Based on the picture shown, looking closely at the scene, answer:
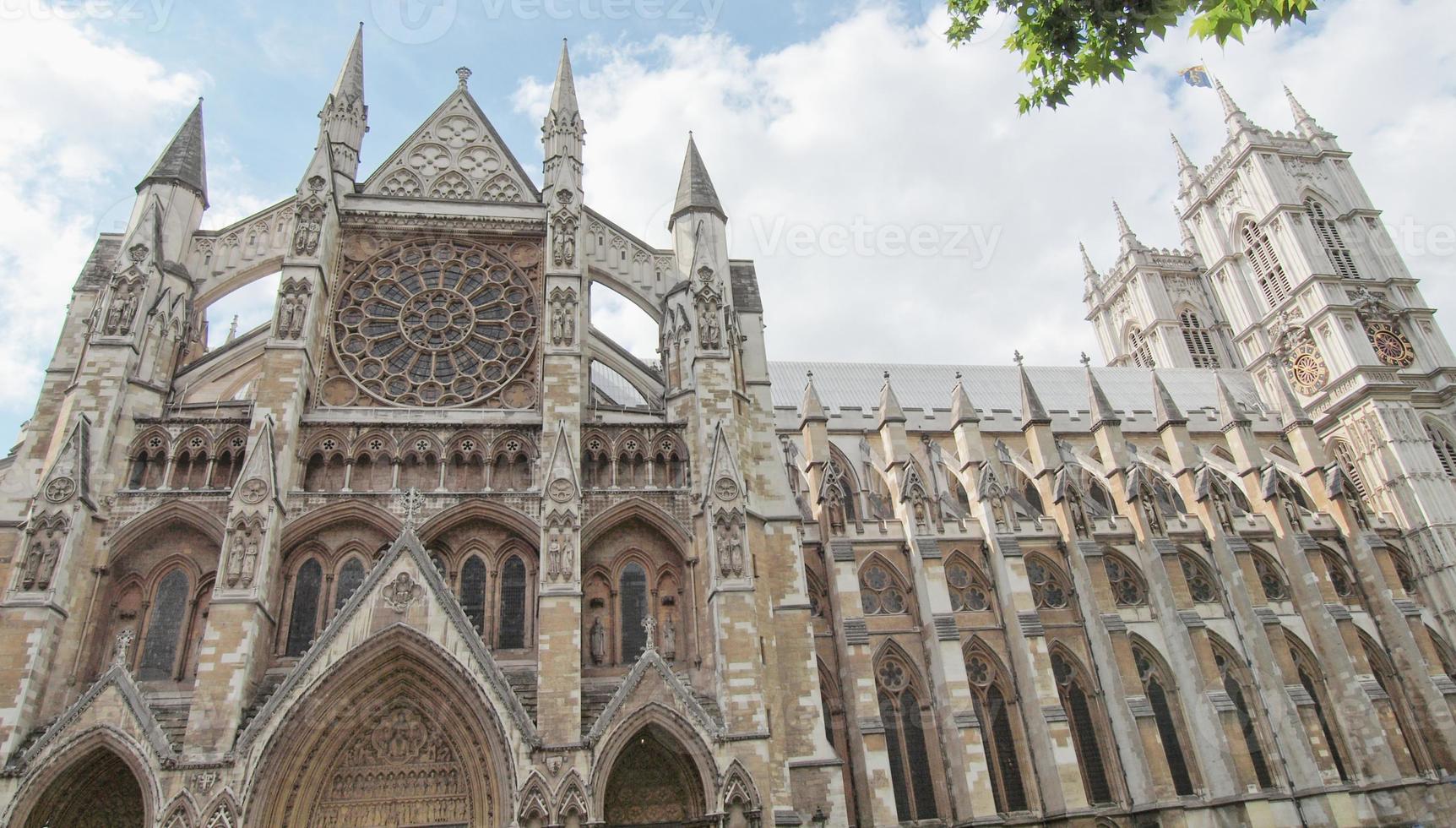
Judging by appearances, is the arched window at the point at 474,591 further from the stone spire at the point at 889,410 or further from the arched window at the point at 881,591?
the stone spire at the point at 889,410

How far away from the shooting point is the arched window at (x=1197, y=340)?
44812 millimetres

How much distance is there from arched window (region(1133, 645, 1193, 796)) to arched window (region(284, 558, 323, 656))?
2080 centimetres

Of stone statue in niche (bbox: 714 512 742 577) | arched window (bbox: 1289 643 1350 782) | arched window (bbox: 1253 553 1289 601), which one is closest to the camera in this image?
stone statue in niche (bbox: 714 512 742 577)

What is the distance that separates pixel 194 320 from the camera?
746 inches

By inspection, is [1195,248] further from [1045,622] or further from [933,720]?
[933,720]

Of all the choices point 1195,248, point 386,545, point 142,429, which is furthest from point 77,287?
point 1195,248

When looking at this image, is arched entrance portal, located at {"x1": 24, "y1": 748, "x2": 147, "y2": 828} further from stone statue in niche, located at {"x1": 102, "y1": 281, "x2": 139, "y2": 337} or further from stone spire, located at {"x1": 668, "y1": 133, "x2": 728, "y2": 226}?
stone spire, located at {"x1": 668, "y1": 133, "x2": 728, "y2": 226}

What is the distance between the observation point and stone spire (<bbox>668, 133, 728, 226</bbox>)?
21141 millimetres

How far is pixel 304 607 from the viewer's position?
16328 millimetres

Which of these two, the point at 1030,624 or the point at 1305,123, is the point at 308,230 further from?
the point at 1305,123

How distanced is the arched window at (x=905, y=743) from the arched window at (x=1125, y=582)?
312 inches

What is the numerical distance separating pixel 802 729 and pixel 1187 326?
3806 centimetres

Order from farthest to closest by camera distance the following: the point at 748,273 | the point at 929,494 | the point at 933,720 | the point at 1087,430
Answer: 1. the point at 1087,430
2. the point at 929,494
3. the point at 933,720
4. the point at 748,273

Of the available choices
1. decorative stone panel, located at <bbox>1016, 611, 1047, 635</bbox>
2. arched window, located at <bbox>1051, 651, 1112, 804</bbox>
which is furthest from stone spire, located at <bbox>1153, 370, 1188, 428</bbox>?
decorative stone panel, located at <bbox>1016, 611, 1047, 635</bbox>
